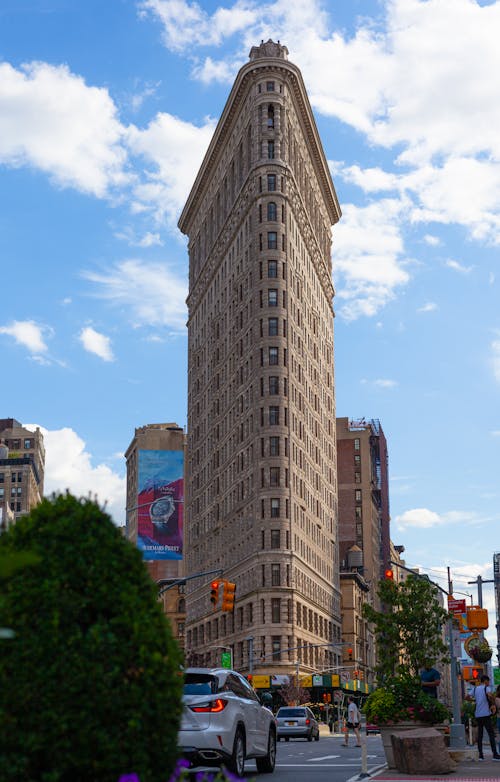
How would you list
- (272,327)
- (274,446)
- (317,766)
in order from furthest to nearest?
1. (272,327)
2. (274,446)
3. (317,766)

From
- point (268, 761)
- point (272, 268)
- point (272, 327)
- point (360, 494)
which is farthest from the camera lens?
point (360, 494)

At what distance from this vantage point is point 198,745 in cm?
1739

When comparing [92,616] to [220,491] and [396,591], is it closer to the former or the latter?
[396,591]

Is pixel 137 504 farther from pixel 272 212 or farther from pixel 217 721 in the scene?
pixel 217 721

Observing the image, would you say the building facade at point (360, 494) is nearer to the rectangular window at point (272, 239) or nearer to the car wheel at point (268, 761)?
the rectangular window at point (272, 239)

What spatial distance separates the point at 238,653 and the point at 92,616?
102918 millimetres

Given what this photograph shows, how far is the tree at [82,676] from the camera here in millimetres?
6852

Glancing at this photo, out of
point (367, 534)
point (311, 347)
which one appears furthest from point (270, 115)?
point (367, 534)

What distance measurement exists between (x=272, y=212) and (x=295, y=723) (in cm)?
7485

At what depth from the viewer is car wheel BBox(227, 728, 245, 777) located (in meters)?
18.0

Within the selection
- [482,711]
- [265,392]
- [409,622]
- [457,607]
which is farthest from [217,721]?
[265,392]

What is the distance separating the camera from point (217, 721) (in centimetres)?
1772

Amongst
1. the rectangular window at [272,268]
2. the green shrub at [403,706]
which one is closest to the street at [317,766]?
the green shrub at [403,706]

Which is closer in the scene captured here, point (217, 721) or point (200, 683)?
point (217, 721)
